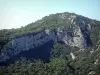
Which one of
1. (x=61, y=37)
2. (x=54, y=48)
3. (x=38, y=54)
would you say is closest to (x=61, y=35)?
(x=61, y=37)

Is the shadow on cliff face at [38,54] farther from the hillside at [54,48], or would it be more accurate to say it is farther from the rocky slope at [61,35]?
the rocky slope at [61,35]

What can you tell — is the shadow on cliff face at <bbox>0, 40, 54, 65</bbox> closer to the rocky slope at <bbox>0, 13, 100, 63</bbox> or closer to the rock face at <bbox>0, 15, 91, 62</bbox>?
the rocky slope at <bbox>0, 13, 100, 63</bbox>

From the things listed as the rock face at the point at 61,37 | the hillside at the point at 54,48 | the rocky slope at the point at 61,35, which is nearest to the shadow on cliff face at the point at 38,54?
the hillside at the point at 54,48

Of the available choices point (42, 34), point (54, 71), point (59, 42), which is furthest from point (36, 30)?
point (54, 71)

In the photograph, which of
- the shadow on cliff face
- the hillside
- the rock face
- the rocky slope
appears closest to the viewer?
the hillside

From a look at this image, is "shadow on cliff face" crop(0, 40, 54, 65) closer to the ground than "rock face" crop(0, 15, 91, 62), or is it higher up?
closer to the ground

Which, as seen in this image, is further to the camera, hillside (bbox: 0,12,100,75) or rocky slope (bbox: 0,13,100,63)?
rocky slope (bbox: 0,13,100,63)

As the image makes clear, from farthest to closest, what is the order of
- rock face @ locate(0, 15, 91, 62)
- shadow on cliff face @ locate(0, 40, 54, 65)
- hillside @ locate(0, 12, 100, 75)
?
1. rock face @ locate(0, 15, 91, 62)
2. shadow on cliff face @ locate(0, 40, 54, 65)
3. hillside @ locate(0, 12, 100, 75)

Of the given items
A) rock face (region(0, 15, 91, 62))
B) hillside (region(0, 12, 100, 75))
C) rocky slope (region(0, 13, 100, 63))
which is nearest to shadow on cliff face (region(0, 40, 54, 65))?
hillside (region(0, 12, 100, 75))
